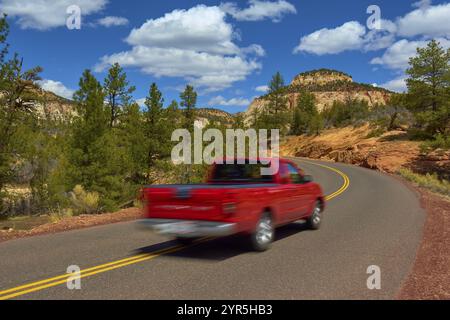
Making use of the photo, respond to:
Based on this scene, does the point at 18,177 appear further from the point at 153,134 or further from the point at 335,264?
the point at 335,264

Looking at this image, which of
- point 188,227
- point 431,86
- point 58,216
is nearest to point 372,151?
point 431,86

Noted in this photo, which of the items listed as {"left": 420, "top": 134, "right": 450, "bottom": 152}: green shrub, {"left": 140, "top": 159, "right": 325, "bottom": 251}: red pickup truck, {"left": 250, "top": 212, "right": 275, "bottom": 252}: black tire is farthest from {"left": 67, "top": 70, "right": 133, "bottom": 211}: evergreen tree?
{"left": 420, "top": 134, "right": 450, "bottom": 152}: green shrub

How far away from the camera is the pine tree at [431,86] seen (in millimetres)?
37781

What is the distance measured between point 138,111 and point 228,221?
22722mm

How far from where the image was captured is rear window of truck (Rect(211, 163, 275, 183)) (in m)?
9.33

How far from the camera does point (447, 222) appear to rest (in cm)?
1241

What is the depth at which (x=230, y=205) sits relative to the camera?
7.28 m

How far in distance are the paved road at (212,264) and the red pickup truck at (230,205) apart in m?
0.54

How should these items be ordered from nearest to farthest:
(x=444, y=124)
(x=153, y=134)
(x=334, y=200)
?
(x=334, y=200)
(x=153, y=134)
(x=444, y=124)

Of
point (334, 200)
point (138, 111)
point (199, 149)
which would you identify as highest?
point (138, 111)

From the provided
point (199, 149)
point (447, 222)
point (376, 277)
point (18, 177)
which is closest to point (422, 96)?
point (199, 149)

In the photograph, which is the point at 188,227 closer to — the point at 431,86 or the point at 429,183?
the point at 429,183

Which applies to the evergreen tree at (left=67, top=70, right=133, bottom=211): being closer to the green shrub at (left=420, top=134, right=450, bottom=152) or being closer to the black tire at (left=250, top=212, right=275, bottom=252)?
the black tire at (left=250, top=212, right=275, bottom=252)

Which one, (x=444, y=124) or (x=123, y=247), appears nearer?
(x=123, y=247)
